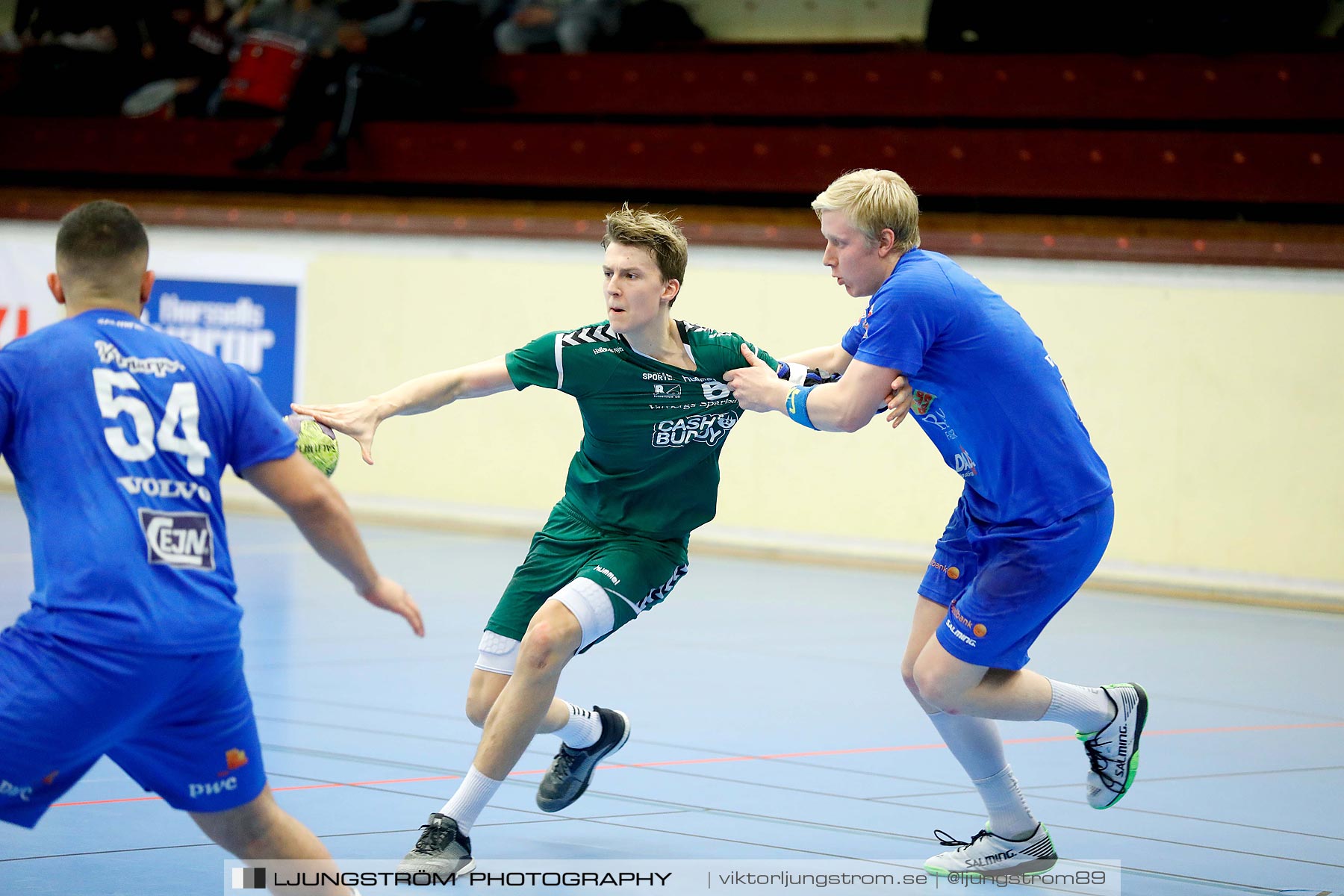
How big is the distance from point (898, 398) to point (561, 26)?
38.4 feet

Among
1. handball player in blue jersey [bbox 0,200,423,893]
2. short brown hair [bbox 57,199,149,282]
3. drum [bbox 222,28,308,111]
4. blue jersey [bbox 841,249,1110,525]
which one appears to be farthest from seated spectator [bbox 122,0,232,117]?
handball player in blue jersey [bbox 0,200,423,893]

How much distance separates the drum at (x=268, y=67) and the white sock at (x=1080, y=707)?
12493mm

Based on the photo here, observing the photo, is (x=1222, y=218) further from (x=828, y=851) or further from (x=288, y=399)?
(x=828, y=851)

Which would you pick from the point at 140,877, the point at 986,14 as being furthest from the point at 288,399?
the point at 140,877

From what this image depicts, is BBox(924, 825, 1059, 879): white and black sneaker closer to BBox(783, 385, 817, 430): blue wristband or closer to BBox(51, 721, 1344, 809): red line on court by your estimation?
BBox(783, 385, 817, 430): blue wristband

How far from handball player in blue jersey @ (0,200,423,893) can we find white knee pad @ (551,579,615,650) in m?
1.41

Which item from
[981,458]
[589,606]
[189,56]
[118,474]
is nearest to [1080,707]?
[981,458]

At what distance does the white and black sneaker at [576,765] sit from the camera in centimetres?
517

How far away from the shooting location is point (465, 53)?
15.3 m

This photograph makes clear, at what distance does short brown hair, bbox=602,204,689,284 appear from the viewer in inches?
197

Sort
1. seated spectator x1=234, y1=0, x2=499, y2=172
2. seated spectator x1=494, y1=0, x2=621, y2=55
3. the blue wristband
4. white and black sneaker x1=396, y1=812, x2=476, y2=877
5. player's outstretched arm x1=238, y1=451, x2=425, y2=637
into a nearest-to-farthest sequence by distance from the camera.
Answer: player's outstretched arm x1=238, y1=451, x2=425, y2=637
white and black sneaker x1=396, y1=812, x2=476, y2=877
the blue wristband
seated spectator x1=234, y1=0, x2=499, y2=172
seated spectator x1=494, y1=0, x2=621, y2=55

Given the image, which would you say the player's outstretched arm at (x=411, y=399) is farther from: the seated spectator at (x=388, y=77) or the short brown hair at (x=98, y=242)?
the seated spectator at (x=388, y=77)

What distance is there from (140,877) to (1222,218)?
10.2m

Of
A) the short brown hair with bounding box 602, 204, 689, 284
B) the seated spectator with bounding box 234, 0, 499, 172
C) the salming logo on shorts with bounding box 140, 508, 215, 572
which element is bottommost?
the salming logo on shorts with bounding box 140, 508, 215, 572
